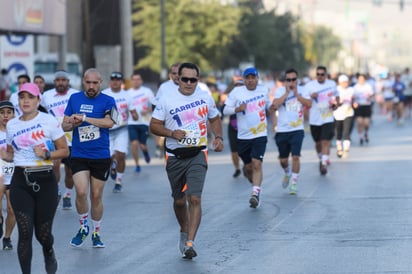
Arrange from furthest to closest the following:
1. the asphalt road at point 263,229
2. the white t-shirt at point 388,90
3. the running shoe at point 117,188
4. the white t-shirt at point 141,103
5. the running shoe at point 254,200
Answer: the white t-shirt at point 388,90, the white t-shirt at point 141,103, the running shoe at point 117,188, the running shoe at point 254,200, the asphalt road at point 263,229

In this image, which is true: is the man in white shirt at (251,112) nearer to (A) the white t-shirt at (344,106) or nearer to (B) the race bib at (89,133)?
(B) the race bib at (89,133)

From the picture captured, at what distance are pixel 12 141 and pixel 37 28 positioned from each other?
1947 cm

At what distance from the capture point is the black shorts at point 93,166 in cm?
1180

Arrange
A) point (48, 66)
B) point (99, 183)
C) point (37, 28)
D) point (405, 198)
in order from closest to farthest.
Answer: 1. point (99, 183)
2. point (405, 198)
3. point (37, 28)
4. point (48, 66)

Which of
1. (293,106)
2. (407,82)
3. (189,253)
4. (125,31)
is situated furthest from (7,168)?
(407,82)

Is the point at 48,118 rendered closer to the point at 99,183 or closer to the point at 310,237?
the point at 99,183

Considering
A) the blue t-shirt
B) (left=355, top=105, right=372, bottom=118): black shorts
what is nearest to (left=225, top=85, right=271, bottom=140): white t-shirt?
the blue t-shirt

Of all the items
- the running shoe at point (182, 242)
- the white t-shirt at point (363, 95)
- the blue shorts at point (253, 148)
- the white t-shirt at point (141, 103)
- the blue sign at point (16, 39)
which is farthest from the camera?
the blue sign at point (16, 39)

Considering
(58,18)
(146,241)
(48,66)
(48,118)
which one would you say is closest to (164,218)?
(146,241)

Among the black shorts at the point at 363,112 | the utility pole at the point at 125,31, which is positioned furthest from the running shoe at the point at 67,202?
the utility pole at the point at 125,31

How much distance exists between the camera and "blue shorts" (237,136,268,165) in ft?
50.7

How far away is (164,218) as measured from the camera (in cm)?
1427

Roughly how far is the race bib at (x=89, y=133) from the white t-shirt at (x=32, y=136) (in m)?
2.37

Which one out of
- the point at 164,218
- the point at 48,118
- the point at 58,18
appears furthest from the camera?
the point at 58,18
